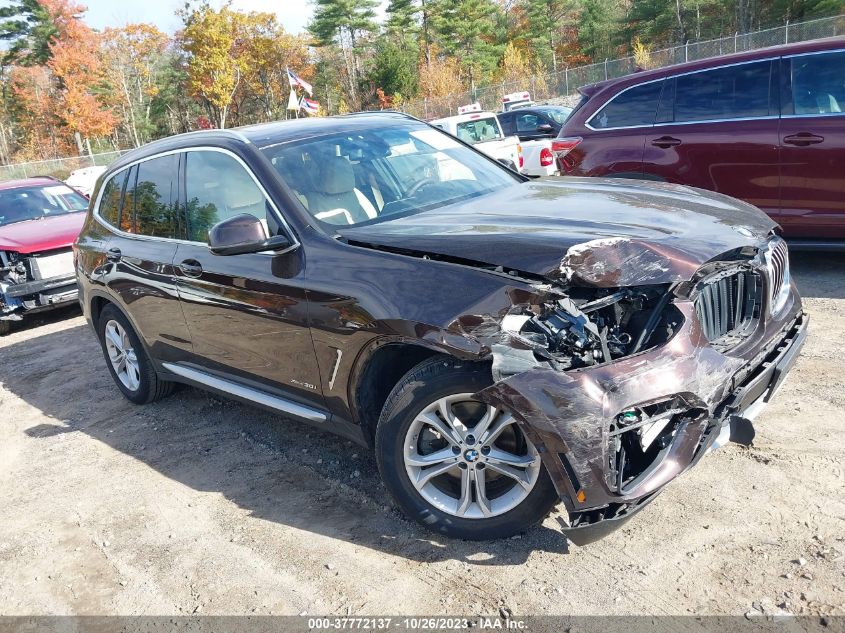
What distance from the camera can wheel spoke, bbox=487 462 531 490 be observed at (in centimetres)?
287

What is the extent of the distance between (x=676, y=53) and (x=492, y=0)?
26.9 meters

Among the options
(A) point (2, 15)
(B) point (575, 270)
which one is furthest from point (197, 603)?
(A) point (2, 15)

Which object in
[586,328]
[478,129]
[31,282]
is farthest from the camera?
[478,129]

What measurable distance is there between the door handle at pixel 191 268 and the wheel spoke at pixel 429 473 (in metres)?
1.89

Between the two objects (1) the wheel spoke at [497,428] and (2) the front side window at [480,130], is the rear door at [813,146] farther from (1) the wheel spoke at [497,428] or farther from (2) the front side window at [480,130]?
(2) the front side window at [480,130]

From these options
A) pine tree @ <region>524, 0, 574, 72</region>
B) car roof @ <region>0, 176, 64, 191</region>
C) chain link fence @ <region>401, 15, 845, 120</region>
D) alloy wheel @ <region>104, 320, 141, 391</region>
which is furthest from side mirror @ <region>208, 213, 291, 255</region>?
pine tree @ <region>524, 0, 574, 72</region>

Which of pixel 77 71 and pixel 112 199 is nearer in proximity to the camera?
pixel 112 199

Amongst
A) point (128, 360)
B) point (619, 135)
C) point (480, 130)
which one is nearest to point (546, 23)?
point (480, 130)

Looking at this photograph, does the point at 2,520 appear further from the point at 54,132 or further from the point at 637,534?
the point at 54,132

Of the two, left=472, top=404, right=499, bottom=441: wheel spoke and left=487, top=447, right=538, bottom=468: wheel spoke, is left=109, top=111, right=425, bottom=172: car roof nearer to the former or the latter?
left=472, top=404, right=499, bottom=441: wheel spoke

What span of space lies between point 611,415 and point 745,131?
185 inches

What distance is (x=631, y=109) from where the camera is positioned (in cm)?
692

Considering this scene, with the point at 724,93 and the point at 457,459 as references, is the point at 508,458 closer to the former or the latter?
the point at 457,459

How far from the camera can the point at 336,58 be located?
62.1 m
